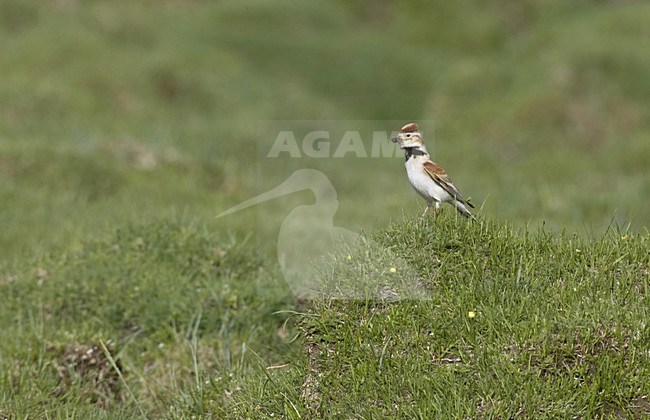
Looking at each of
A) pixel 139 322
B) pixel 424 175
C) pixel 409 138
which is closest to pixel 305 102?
pixel 139 322

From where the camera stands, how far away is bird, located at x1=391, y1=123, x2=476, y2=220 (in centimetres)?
511

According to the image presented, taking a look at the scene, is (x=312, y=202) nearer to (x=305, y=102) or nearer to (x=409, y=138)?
(x=305, y=102)

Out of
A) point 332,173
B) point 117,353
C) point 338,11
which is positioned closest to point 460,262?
point 117,353

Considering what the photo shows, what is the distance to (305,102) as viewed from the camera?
18391 millimetres

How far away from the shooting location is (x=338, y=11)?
25359mm

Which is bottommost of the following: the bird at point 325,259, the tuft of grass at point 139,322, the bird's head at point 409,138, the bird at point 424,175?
the tuft of grass at point 139,322

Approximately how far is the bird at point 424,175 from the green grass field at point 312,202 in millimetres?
129

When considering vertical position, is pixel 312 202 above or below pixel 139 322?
above

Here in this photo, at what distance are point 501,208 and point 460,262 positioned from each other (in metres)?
5.99

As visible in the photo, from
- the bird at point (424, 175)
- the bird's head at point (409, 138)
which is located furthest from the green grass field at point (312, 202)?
the bird's head at point (409, 138)

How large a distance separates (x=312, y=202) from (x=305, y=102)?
6210 millimetres

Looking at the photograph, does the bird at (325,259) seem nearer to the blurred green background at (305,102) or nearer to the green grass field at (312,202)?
the green grass field at (312,202)

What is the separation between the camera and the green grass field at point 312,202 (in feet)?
15.0

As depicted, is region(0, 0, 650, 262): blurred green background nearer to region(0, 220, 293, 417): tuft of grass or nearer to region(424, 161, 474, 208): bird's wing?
region(0, 220, 293, 417): tuft of grass
